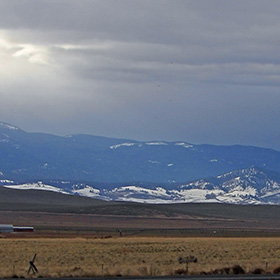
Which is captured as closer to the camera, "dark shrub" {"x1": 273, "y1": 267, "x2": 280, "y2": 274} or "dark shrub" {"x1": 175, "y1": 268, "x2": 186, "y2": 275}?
"dark shrub" {"x1": 175, "y1": 268, "x2": 186, "y2": 275}

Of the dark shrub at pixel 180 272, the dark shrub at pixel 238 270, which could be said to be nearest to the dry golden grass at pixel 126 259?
the dark shrub at pixel 180 272

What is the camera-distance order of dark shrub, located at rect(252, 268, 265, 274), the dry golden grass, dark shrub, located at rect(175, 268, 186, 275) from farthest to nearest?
dark shrub, located at rect(252, 268, 265, 274)
the dry golden grass
dark shrub, located at rect(175, 268, 186, 275)

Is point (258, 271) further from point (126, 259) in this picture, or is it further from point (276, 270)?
point (126, 259)

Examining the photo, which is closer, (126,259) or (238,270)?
(238,270)

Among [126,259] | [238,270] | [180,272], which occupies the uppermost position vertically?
[126,259]

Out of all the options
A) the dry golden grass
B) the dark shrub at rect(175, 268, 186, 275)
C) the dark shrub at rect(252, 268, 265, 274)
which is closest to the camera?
the dark shrub at rect(175, 268, 186, 275)

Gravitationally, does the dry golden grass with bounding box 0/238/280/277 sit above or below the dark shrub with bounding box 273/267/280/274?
above

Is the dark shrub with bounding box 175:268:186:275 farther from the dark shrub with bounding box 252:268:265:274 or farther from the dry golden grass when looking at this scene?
the dark shrub with bounding box 252:268:265:274

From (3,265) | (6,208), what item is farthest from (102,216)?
(3,265)

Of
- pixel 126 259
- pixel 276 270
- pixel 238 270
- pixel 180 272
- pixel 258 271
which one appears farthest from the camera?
pixel 126 259

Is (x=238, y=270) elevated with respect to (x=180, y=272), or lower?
elevated

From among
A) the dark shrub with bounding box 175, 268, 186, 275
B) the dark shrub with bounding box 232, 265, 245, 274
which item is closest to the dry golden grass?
the dark shrub with bounding box 175, 268, 186, 275

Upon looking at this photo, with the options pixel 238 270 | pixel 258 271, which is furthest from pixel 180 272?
pixel 258 271

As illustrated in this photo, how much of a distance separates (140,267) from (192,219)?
13747cm
